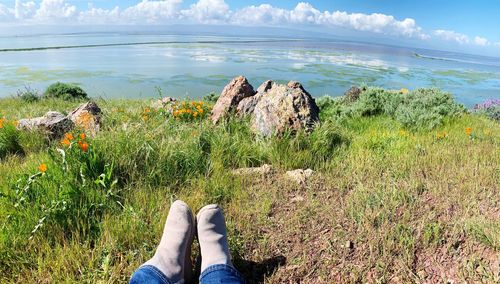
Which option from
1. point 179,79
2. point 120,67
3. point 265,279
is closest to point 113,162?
point 265,279

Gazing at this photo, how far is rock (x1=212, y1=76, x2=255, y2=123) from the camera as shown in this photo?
669cm

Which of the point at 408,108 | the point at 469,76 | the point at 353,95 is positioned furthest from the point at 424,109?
the point at 469,76

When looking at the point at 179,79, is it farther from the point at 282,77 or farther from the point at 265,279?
the point at 265,279

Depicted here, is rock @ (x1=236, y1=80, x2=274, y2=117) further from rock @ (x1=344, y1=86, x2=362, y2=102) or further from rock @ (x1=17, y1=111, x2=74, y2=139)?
rock @ (x1=344, y1=86, x2=362, y2=102)

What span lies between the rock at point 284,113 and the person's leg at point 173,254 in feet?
8.77

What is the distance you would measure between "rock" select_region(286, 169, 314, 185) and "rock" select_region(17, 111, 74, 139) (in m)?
4.10

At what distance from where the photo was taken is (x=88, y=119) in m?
5.55

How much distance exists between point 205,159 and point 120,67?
25.4 m

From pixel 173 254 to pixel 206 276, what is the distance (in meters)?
0.32

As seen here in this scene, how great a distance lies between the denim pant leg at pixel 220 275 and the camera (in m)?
2.36

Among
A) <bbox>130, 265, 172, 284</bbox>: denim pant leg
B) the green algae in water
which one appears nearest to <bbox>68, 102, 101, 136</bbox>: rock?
Answer: <bbox>130, 265, 172, 284</bbox>: denim pant leg

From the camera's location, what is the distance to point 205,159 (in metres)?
→ 4.41

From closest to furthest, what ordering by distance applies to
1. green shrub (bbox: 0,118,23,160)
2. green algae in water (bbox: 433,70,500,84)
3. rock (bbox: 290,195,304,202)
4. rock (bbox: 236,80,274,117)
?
1. rock (bbox: 290,195,304,202)
2. green shrub (bbox: 0,118,23,160)
3. rock (bbox: 236,80,274,117)
4. green algae in water (bbox: 433,70,500,84)

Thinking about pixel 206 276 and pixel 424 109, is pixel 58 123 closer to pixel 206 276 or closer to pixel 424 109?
pixel 206 276
